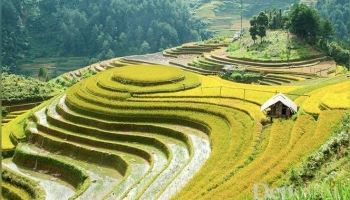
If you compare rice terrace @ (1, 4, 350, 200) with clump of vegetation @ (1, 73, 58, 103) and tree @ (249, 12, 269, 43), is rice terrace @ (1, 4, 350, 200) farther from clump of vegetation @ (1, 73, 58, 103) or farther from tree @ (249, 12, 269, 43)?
tree @ (249, 12, 269, 43)

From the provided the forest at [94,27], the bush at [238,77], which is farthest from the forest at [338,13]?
the bush at [238,77]

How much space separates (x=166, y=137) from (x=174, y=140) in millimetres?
501

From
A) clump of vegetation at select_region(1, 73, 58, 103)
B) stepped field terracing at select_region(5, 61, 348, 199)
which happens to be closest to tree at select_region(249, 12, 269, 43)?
stepped field terracing at select_region(5, 61, 348, 199)

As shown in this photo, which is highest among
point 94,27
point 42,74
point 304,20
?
point 304,20

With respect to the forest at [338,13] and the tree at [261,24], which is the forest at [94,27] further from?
the tree at [261,24]

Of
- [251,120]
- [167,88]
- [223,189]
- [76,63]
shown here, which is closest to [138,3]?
[76,63]

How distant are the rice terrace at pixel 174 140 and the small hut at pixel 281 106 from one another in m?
0.05

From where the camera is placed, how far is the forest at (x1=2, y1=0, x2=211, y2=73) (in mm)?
71500

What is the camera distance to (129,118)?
19.7 metres

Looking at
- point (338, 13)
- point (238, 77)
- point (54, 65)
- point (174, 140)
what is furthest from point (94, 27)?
point (174, 140)

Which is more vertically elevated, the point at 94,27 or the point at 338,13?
the point at 338,13

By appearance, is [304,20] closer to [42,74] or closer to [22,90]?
[22,90]

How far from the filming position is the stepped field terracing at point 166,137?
12.5 metres

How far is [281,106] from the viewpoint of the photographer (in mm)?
16016
